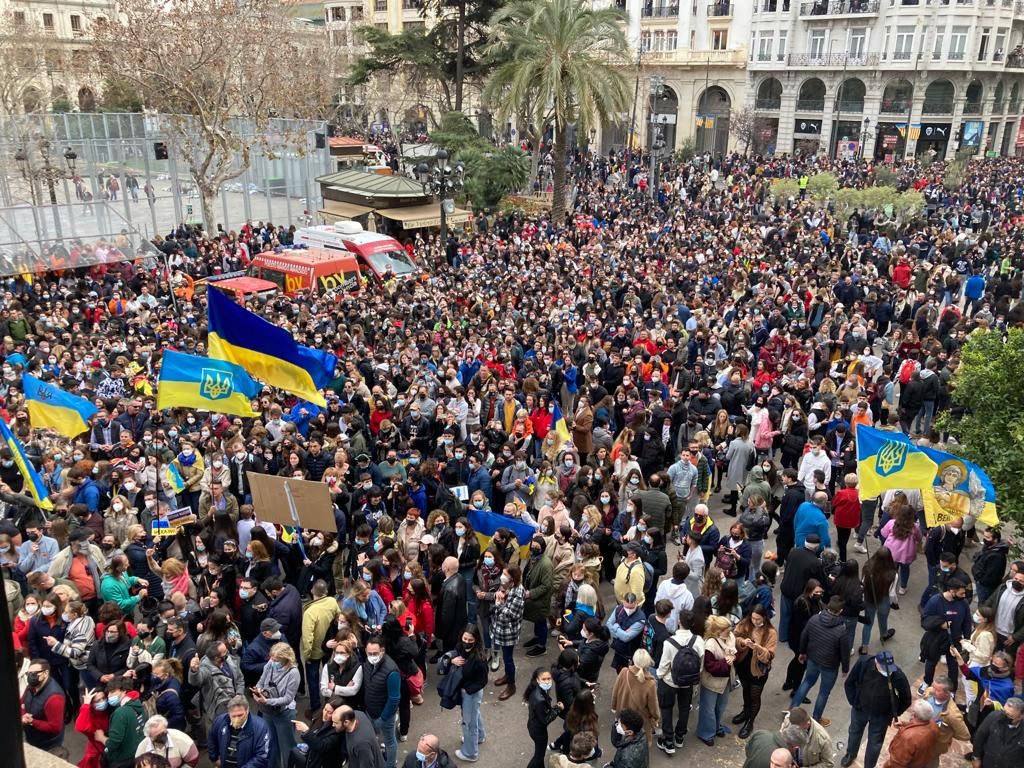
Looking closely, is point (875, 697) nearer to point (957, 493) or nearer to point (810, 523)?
point (810, 523)

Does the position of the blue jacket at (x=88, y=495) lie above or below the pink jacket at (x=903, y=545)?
above

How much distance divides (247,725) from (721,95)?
65.3 m

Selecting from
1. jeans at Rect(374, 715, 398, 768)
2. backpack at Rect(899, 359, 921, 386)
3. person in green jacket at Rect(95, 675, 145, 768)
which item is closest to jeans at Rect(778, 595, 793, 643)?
jeans at Rect(374, 715, 398, 768)

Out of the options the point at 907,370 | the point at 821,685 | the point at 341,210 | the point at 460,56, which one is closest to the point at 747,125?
the point at 460,56

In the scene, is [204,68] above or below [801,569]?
above

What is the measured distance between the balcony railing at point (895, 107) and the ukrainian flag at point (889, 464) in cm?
5480

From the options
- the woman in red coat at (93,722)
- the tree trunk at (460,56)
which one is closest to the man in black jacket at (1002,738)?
the woman in red coat at (93,722)

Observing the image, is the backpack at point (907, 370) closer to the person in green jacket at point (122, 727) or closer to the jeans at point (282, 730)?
the jeans at point (282, 730)

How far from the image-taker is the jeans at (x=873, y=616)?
8.80 metres

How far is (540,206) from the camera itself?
39.0 meters

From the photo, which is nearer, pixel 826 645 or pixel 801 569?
pixel 826 645

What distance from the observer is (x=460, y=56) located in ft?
126

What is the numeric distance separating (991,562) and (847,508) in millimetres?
1668

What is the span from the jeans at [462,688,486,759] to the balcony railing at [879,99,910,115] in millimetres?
58683
